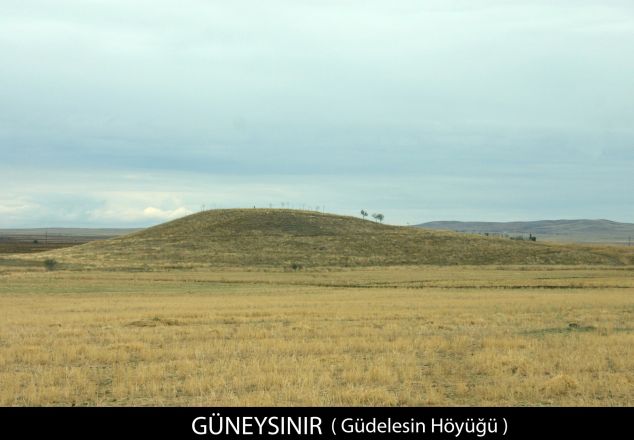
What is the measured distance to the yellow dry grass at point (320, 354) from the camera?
1354 centimetres

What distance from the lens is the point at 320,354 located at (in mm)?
18594

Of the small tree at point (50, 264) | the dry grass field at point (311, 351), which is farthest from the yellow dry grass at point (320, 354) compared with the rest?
the small tree at point (50, 264)

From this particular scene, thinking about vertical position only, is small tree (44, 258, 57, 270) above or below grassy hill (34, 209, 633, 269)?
below

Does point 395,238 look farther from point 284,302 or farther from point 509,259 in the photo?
point 284,302

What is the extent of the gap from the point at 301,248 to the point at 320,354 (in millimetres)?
93573

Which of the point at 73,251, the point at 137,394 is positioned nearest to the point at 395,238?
the point at 73,251

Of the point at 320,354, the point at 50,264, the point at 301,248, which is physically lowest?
the point at 50,264

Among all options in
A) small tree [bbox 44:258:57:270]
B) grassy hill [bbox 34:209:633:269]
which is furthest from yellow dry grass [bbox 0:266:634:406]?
grassy hill [bbox 34:209:633:269]
